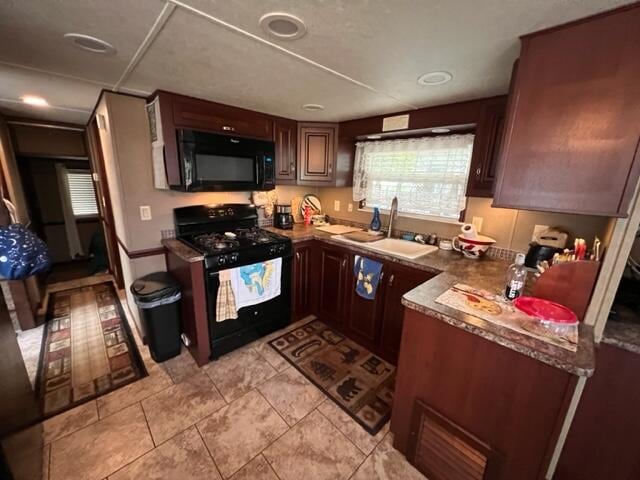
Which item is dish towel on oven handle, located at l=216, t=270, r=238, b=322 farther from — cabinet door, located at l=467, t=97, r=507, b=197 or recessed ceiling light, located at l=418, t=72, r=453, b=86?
cabinet door, located at l=467, t=97, r=507, b=197

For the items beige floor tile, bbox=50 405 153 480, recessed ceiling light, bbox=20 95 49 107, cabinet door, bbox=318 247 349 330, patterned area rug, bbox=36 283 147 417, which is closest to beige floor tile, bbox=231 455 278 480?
beige floor tile, bbox=50 405 153 480

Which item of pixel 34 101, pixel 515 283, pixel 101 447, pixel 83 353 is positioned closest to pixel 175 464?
pixel 101 447

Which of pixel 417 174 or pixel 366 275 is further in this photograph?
pixel 417 174

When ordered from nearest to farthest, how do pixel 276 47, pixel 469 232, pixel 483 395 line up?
pixel 483 395
pixel 276 47
pixel 469 232

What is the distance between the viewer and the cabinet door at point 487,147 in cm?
170

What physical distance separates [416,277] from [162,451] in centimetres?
187

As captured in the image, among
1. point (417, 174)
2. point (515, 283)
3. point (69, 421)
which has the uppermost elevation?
point (417, 174)

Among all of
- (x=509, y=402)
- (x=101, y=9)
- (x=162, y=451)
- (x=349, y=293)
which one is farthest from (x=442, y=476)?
(x=101, y=9)

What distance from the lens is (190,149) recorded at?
1910 mm

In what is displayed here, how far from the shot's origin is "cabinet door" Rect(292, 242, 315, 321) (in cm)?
249

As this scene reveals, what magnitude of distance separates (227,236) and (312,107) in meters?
1.36

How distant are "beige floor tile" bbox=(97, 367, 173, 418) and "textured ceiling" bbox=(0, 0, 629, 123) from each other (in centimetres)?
210

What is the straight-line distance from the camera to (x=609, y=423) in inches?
42.3

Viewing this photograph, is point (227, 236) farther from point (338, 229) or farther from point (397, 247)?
point (397, 247)
